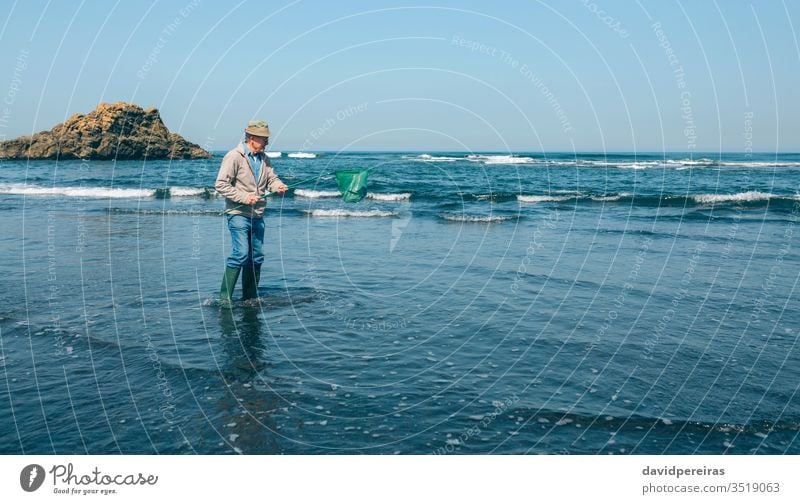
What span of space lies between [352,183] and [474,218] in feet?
37.3

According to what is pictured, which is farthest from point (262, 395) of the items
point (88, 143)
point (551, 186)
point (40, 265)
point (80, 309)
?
point (88, 143)

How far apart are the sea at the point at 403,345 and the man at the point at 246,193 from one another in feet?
2.26

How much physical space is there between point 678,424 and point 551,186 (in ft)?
103

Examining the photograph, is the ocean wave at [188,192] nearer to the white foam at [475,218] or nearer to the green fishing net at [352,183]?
the white foam at [475,218]

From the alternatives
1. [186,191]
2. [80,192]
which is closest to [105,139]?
[80,192]

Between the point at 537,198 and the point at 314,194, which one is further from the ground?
the point at 537,198

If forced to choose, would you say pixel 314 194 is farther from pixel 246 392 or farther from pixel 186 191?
pixel 246 392

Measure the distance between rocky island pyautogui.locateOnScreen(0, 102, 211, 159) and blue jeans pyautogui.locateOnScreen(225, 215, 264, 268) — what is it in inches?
2719

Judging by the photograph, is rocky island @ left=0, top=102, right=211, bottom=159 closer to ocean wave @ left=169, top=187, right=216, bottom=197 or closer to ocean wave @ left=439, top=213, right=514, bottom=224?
ocean wave @ left=169, top=187, right=216, bottom=197

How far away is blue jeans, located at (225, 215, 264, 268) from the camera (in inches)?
351

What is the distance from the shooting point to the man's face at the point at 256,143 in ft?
28.6

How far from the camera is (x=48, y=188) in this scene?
3378 centimetres

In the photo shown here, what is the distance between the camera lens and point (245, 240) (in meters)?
9.04

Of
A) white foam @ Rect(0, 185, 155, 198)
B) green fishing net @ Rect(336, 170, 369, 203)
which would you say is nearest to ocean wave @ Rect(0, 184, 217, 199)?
white foam @ Rect(0, 185, 155, 198)
